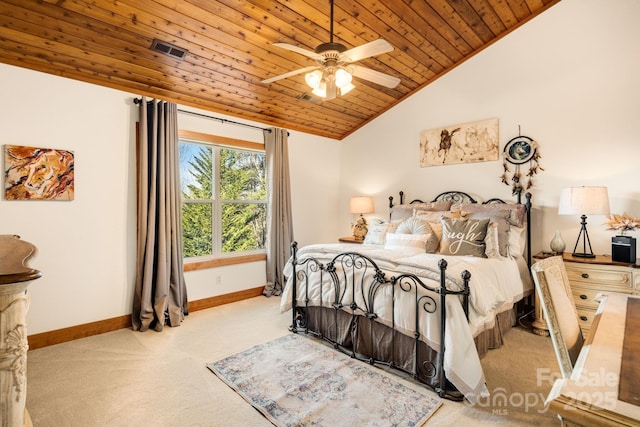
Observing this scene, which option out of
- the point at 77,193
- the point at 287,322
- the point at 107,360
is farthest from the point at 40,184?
the point at 287,322

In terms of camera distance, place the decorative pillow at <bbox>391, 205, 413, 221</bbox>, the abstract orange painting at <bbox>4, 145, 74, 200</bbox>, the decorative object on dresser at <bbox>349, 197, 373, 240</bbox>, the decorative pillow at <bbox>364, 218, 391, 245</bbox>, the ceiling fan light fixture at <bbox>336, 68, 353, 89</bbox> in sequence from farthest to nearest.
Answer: the decorative object on dresser at <bbox>349, 197, 373, 240</bbox> → the decorative pillow at <bbox>391, 205, 413, 221</bbox> → the decorative pillow at <bbox>364, 218, 391, 245</bbox> → the abstract orange painting at <bbox>4, 145, 74, 200</bbox> → the ceiling fan light fixture at <bbox>336, 68, 353, 89</bbox>

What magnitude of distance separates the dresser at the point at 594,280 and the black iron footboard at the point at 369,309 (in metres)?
1.63

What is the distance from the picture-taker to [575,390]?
830 mm

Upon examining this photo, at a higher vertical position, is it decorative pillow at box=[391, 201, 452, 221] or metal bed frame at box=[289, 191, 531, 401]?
decorative pillow at box=[391, 201, 452, 221]

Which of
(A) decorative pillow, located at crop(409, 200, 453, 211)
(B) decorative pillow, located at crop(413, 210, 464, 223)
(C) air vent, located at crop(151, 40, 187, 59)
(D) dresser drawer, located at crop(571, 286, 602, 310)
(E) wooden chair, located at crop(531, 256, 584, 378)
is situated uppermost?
(C) air vent, located at crop(151, 40, 187, 59)

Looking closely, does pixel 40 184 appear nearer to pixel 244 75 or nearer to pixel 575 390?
pixel 244 75

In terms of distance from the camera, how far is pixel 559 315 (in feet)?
4.34

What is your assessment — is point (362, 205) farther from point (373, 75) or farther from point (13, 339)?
point (13, 339)

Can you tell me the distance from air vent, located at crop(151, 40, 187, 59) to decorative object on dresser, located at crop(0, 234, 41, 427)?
2.42 meters

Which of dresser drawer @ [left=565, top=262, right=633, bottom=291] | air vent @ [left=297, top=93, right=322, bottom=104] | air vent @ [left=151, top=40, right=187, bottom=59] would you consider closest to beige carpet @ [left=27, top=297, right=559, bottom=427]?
dresser drawer @ [left=565, top=262, right=633, bottom=291]

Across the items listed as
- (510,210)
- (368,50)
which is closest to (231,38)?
(368,50)

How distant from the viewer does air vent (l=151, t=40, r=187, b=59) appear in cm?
289

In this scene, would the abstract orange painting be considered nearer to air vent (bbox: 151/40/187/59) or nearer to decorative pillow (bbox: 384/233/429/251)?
air vent (bbox: 151/40/187/59)

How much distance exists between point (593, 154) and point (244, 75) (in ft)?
12.3
